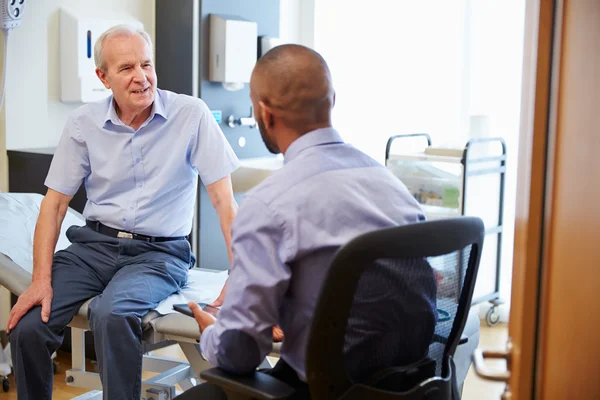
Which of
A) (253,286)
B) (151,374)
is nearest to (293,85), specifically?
(253,286)

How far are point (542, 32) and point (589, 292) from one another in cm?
30

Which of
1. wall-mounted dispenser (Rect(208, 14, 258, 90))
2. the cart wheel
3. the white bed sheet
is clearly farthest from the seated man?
the cart wheel

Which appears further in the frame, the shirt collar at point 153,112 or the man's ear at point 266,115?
the shirt collar at point 153,112

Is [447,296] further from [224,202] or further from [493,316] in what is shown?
[493,316]

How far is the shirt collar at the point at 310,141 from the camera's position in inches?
60.9

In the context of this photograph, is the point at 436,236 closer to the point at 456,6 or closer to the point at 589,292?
the point at 589,292

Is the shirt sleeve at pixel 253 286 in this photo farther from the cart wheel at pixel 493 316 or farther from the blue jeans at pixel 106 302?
the cart wheel at pixel 493 316

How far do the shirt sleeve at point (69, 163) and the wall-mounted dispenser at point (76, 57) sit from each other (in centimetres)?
104

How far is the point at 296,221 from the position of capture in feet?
4.66

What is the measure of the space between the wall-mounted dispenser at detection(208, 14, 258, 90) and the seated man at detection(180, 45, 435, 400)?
2.34 m

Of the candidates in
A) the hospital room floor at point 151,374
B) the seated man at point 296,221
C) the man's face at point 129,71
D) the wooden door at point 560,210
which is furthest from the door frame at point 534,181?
the hospital room floor at point 151,374

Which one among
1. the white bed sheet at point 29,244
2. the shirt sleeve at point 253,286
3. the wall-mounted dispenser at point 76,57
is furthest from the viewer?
the wall-mounted dispenser at point 76,57

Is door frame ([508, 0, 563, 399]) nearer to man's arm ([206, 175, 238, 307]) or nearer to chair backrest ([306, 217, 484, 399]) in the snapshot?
chair backrest ([306, 217, 484, 399])

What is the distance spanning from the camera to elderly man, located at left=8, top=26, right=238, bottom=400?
94.3 inches
